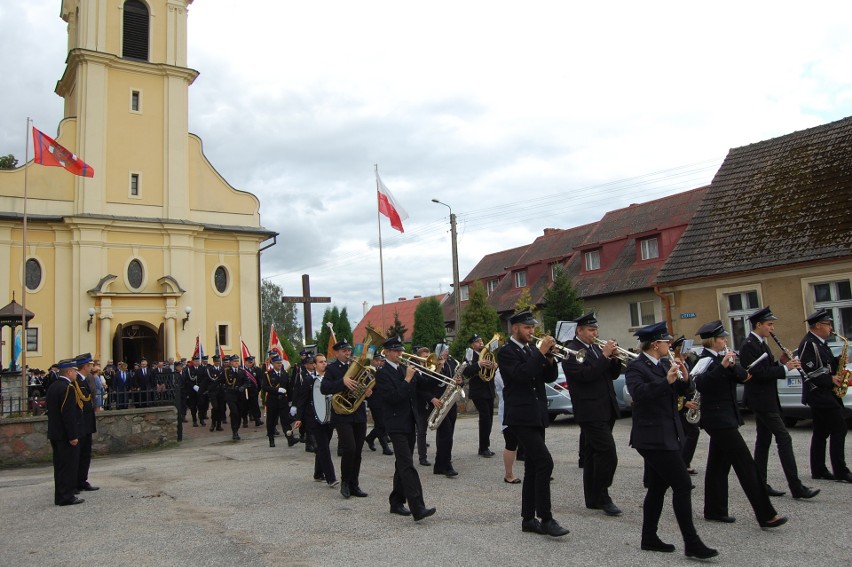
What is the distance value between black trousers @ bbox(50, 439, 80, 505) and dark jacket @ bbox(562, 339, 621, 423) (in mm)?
6404

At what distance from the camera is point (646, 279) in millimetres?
33438

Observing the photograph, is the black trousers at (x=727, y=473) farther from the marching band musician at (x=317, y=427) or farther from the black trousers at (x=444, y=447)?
the marching band musician at (x=317, y=427)

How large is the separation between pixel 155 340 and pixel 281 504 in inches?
1063

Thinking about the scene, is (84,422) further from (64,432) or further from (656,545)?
(656,545)

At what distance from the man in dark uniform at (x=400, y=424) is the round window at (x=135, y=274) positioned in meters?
26.6

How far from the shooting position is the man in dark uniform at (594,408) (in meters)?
7.41

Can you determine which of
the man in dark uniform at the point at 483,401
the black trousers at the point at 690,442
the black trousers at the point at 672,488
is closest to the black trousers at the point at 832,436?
the black trousers at the point at 690,442

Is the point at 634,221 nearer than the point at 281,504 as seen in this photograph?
No

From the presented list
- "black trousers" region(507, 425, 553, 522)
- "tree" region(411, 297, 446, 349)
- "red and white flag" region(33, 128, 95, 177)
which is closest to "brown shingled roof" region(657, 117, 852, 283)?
"black trousers" region(507, 425, 553, 522)

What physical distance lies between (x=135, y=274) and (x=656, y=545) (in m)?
30.3

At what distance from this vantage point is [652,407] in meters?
6.07

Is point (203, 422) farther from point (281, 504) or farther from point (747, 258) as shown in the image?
point (747, 258)

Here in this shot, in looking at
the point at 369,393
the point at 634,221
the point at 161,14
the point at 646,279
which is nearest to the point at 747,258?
the point at 646,279

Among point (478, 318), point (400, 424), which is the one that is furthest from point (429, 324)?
point (400, 424)
